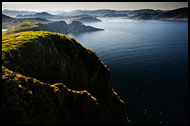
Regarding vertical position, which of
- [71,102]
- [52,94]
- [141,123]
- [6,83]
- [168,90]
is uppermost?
[6,83]

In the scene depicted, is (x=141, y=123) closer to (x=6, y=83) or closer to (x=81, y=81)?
(x=81, y=81)

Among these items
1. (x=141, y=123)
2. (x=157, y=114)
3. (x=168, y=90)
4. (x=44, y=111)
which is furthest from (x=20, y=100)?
(x=168, y=90)

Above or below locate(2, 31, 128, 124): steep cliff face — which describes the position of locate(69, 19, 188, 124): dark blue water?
below

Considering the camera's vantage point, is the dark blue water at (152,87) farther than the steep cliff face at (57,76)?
Yes

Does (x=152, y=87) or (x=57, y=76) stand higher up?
(x=57, y=76)

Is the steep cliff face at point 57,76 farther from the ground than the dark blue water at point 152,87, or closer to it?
farther from the ground

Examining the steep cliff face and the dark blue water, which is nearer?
the steep cliff face

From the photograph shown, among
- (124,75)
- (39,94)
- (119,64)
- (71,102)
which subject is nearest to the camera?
(39,94)

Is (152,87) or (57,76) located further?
(152,87)
